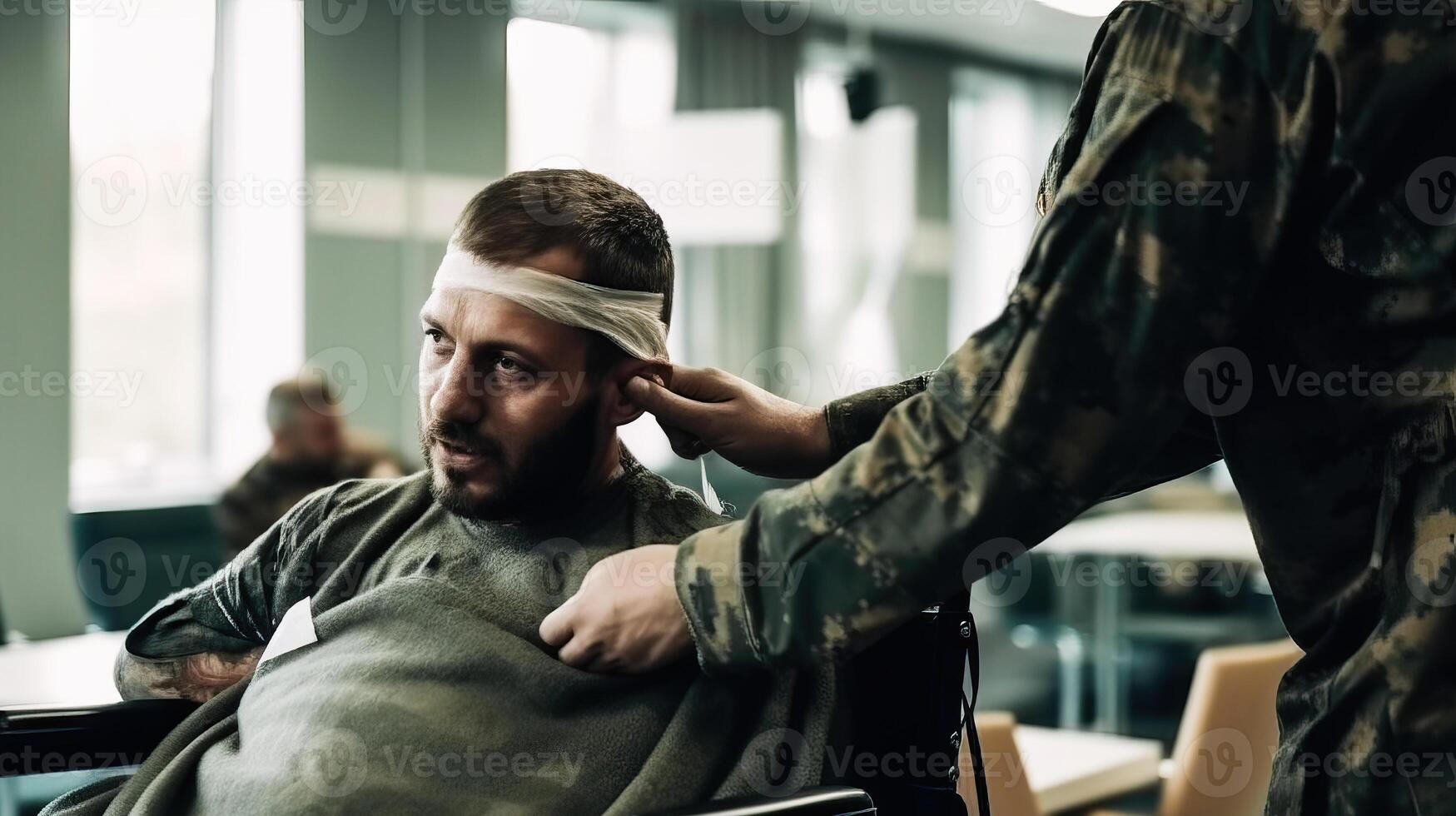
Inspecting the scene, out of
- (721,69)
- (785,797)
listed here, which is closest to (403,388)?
(721,69)

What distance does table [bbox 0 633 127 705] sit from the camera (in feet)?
8.79

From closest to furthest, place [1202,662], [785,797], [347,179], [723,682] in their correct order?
[785,797]
[723,682]
[1202,662]
[347,179]

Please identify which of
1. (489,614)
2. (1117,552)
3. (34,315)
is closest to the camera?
(489,614)

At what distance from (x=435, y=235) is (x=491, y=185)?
15.0 ft

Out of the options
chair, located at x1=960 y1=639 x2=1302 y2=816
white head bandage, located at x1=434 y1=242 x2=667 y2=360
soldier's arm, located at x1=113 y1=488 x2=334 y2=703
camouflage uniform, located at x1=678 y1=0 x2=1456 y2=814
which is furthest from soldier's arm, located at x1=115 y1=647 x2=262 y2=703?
chair, located at x1=960 y1=639 x2=1302 y2=816

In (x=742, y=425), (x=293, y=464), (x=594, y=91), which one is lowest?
(x=293, y=464)

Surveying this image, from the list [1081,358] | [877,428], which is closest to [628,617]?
[877,428]

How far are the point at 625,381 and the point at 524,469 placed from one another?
16 centimetres

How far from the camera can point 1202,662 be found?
250 cm

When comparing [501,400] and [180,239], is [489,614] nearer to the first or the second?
[501,400]

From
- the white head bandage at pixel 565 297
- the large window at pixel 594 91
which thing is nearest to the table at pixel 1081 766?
the white head bandage at pixel 565 297

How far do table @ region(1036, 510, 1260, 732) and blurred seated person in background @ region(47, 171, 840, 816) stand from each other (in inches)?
158

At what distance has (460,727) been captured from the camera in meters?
1.37

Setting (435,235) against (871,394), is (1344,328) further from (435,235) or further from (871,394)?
(435,235)
